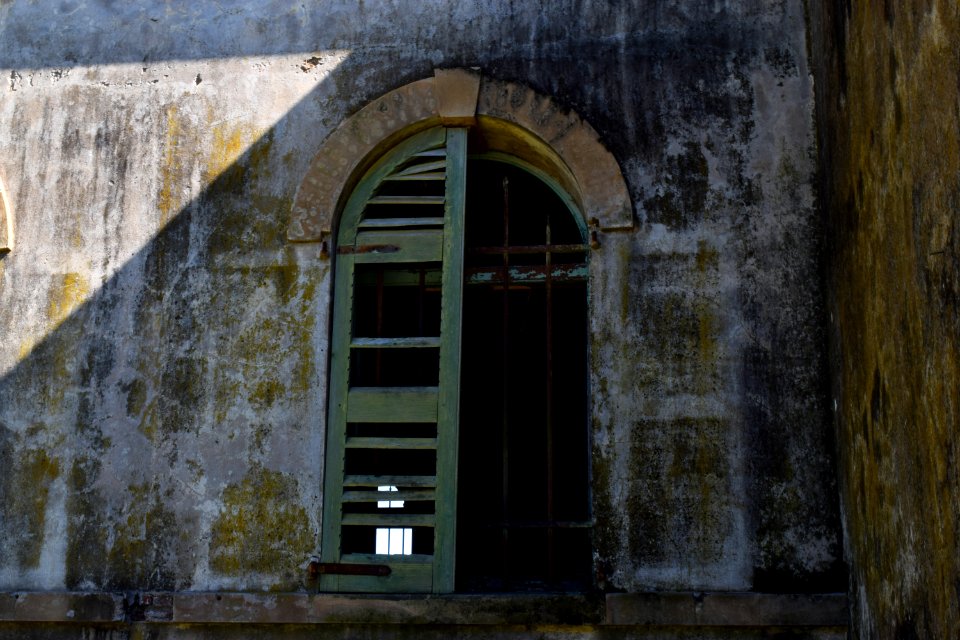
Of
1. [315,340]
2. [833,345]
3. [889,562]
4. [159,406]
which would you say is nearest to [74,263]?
[159,406]

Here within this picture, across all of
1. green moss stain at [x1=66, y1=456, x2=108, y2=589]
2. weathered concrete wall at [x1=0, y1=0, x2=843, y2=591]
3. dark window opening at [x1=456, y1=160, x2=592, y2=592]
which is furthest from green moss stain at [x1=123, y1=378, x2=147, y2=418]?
dark window opening at [x1=456, y1=160, x2=592, y2=592]

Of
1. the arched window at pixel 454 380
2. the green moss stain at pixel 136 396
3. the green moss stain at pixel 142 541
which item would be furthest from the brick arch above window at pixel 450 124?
the green moss stain at pixel 142 541

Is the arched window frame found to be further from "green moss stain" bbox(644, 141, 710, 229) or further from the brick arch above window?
"green moss stain" bbox(644, 141, 710, 229)

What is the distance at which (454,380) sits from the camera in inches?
214

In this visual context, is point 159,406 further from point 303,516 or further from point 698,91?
point 698,91

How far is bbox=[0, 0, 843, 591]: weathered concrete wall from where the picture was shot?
5.19 meters

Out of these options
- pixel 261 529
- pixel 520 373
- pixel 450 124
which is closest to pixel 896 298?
pixel 450 124

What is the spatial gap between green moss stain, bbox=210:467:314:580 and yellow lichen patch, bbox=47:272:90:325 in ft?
4.32

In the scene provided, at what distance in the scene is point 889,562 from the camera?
14.3 feet

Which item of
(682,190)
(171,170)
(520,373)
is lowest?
(520,373)

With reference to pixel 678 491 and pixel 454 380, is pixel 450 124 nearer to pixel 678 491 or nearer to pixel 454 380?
pixel 454 380

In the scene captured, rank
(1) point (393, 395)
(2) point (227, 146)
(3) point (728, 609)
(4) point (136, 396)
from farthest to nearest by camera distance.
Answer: (2) point (227, 146), (4) point (136, 396), (1) point (393, 395), (3) point (728, 609)

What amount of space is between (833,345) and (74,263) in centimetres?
381

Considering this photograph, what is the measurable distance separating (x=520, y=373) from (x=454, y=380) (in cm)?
137
